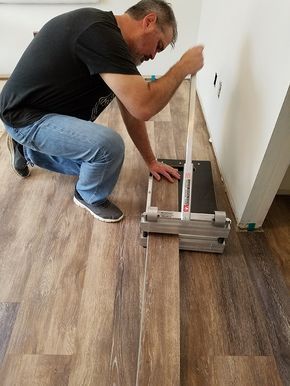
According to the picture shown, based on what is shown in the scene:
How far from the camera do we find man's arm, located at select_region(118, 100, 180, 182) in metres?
1.37

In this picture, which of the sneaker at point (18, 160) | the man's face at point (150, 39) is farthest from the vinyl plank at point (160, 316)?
the sneaker at point (18, 160)

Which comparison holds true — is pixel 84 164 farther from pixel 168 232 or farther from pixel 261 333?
pixel 261 333

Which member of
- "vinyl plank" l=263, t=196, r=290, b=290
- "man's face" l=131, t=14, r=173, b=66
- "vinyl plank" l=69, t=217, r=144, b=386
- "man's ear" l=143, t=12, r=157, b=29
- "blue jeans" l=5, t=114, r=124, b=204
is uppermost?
"man's ear" l=143, t=12, r=157, b=29

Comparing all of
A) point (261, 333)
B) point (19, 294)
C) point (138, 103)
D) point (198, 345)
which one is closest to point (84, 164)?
point (138, 103)

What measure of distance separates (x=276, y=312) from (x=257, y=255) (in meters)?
0.25

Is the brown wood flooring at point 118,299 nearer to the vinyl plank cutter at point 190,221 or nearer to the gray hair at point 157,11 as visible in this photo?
the vinyl plank cutter at point 190,221

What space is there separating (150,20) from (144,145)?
1.80 feet

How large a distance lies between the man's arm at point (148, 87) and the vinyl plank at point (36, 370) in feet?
2.84

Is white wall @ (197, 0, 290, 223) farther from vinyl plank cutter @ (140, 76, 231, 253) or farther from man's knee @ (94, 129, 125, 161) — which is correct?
man's knee @ (94, 129, 125, 161)

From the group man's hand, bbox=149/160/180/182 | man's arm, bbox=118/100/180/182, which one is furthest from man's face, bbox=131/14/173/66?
man's hand, bbox=149/160/180/182

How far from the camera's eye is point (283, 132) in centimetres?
100

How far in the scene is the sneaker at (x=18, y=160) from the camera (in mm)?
1502

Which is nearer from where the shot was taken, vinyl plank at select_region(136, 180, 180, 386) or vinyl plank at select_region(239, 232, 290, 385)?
vinyl plank at select_region(136, 180, 180, 386)

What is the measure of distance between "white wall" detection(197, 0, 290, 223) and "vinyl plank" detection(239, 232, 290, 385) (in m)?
0.15
